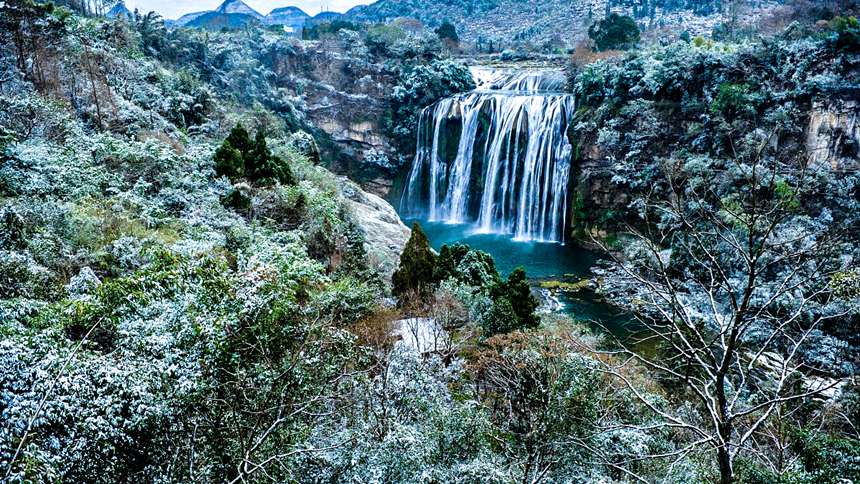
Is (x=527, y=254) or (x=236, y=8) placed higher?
(x=236, y=8)

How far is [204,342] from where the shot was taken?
5402mm

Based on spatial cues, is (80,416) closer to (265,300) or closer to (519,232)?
(265,300)

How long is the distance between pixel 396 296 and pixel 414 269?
85cm

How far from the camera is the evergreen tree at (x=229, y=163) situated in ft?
45.7

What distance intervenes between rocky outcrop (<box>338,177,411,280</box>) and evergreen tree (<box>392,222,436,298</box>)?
1756 millimetres

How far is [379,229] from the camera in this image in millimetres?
18312

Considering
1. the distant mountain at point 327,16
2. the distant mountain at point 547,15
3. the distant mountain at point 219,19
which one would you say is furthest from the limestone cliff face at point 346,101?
the distant mountain at point 327,16

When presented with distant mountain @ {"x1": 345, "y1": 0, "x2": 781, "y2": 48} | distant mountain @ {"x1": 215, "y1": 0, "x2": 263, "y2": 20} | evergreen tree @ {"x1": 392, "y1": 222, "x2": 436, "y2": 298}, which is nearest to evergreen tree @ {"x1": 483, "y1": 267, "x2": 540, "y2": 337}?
evergreen tree @ {"x1": 392, "y1": 222, "x2": 436, "y2": 298}

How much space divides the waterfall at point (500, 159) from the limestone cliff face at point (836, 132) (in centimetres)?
964

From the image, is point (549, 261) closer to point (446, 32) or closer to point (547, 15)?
point (446, 32)

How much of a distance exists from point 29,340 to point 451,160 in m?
27.0

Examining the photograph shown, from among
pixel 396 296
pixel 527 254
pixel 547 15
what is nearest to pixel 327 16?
pixel 547 15

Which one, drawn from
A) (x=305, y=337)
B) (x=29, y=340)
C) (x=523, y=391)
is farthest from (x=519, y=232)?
(x=29, y=340)

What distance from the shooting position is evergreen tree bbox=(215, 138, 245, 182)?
1394 cm
